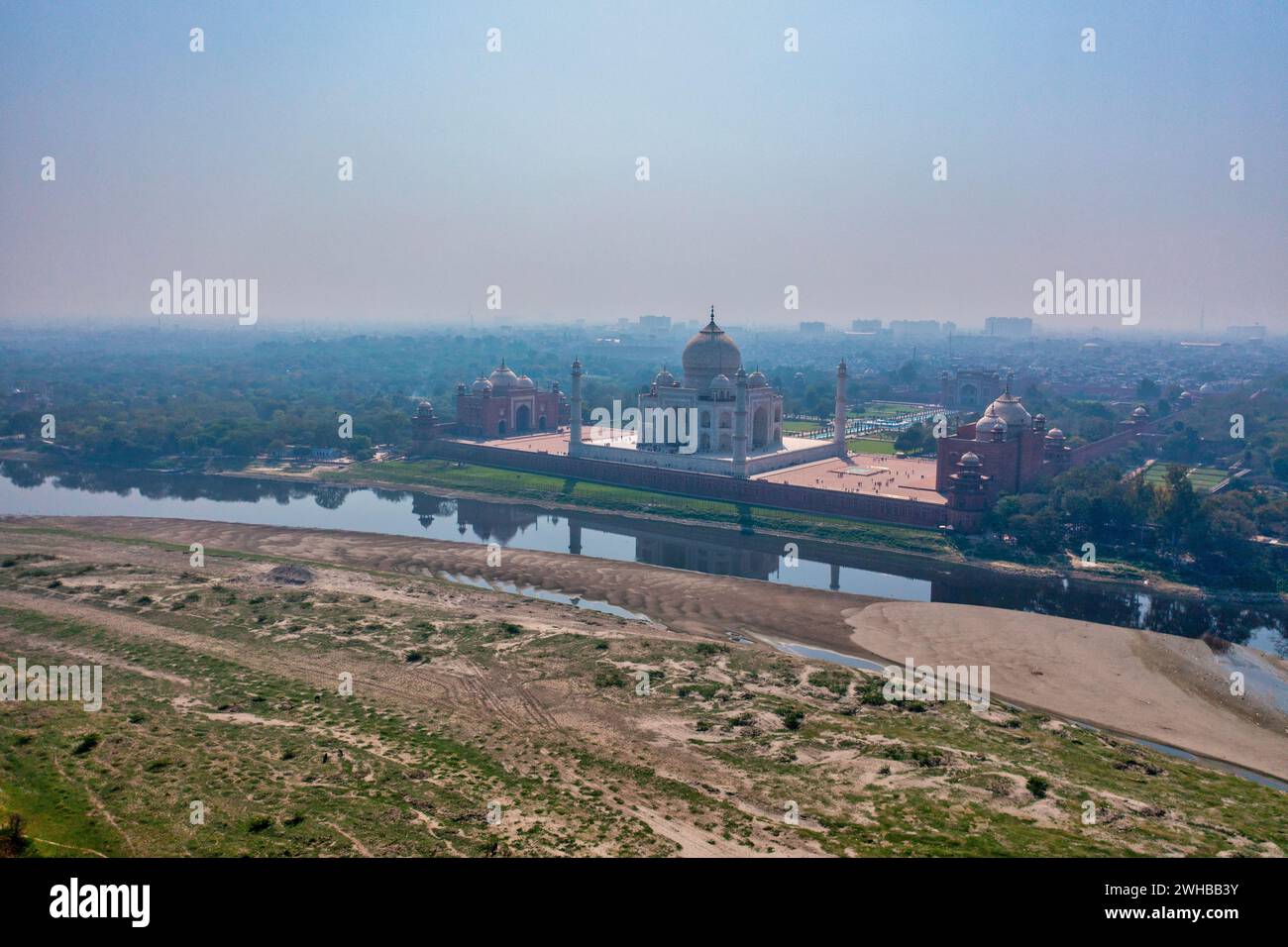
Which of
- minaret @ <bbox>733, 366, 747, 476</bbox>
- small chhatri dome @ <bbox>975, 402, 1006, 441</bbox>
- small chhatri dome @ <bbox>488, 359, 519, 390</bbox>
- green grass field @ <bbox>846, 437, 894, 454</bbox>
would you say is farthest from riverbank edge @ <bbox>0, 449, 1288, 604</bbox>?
green grass field @ <bbox>846, 437, 894, 454</bbox>

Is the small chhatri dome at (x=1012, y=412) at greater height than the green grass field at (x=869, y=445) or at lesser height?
greater

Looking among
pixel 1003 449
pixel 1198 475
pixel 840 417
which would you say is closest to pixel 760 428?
pixel 840 417

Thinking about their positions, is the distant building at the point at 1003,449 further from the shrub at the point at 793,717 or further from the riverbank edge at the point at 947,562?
the shrub at the point at 793,717

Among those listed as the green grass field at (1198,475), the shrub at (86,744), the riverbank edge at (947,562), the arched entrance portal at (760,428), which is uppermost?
the arched entrance portal at (760,428)

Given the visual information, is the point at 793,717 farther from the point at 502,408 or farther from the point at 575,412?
the point at 502,408

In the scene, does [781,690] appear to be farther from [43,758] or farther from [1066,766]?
[43,758]

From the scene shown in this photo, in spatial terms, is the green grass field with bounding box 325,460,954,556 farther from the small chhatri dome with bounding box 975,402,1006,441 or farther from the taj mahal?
the small chhatri dome with bounding box 975,402,1006,441

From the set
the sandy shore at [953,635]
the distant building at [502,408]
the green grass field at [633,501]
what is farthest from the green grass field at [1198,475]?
the distant building at [502,408]

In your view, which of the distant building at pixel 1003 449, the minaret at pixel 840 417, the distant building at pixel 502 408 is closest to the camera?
the distant building at pixel 1003 449

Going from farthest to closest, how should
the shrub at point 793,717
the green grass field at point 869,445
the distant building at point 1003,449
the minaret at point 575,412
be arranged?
the green grass field at point 869,445 < the minaret at point 575,412 < the distant building at point 1003,449 < the shrub at point 793,717
